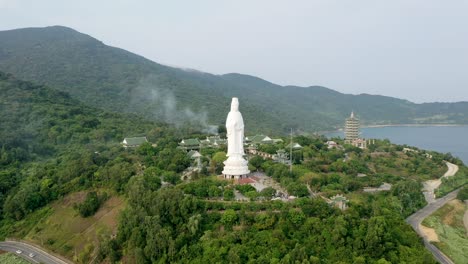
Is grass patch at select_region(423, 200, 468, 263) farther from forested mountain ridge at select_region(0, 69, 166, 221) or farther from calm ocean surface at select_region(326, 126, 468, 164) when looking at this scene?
calm ocean surface at select_region(326, 126, 468, 164)

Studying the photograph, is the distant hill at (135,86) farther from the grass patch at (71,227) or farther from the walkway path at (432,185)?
the grass patch at (71,227)

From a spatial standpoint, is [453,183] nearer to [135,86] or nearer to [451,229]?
[451,229]

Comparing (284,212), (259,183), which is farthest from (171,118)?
(284,212)

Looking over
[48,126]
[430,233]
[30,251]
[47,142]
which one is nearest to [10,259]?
[30,251]

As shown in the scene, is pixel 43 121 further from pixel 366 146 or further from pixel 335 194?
pixel 366 146

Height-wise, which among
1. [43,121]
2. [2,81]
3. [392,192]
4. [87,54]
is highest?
[87,54]

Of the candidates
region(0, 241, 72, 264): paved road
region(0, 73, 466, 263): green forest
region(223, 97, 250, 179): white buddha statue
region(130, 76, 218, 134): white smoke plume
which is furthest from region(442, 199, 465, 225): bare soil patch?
region(130, 76, 218, 134): white smoke plume
